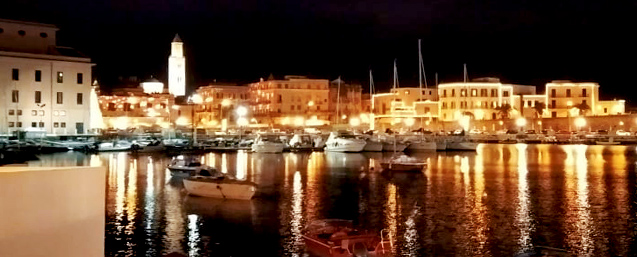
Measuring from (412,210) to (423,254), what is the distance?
26.9ft

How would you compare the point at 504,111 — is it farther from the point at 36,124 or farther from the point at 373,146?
the point at 36,124

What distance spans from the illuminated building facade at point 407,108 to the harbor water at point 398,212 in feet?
236

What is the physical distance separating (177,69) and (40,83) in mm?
73685

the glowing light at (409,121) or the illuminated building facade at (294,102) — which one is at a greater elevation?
the illuminated building facade at (294,102)

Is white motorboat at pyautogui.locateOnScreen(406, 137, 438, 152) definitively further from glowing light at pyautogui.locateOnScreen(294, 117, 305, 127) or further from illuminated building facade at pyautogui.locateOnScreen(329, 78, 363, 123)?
illuminated building facade at pyautogui.locateOnScreen(329, 78, 363, 123)

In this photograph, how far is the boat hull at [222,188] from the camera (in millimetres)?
26484

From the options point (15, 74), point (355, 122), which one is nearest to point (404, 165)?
point (15, 74)

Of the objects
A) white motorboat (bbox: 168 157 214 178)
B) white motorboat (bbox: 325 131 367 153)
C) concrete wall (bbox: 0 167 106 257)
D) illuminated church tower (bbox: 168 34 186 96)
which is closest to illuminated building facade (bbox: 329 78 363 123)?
illuminated church tower (bbox: 168 34 186 96)

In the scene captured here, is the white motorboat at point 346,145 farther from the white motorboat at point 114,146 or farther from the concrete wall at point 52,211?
the concrete wall at point 52,211

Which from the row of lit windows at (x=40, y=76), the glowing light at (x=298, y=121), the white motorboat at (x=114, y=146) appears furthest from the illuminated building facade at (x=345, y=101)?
the row of lit windows at (x=40, y=76)

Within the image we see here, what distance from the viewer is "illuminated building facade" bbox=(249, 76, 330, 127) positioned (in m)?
124

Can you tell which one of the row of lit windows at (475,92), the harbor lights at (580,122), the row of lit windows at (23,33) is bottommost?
the harbor lights at (580,122)

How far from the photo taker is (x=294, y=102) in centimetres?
12512

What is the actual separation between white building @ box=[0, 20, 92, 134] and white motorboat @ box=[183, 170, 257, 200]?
141 ft
